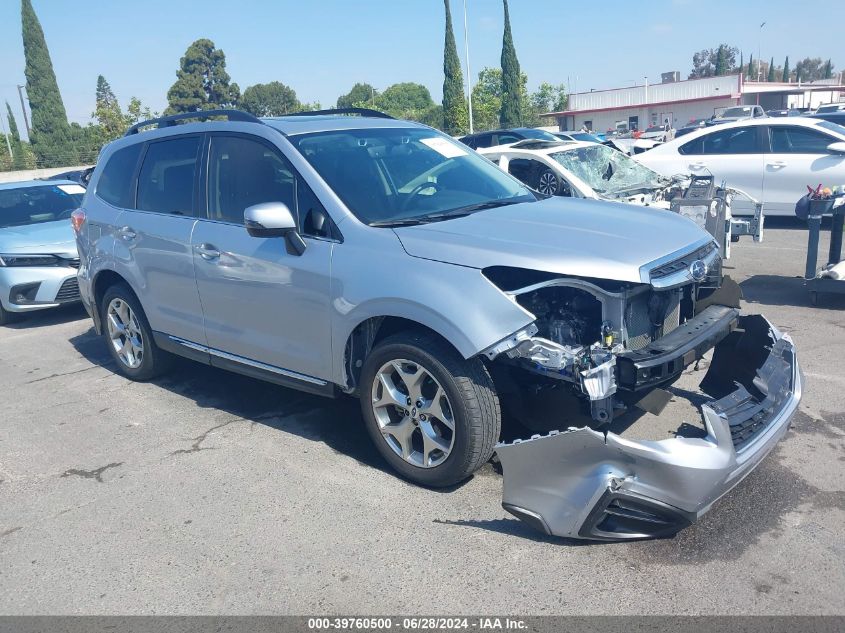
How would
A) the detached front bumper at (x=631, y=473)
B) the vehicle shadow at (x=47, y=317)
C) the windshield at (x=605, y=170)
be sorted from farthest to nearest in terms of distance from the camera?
1. the windshield at (x=605, y=170)
2. the vehicle shadow at (x=47, y=317)
3. the detached front bumper at (x=631, y=473)

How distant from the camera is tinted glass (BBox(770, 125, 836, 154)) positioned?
1119cm

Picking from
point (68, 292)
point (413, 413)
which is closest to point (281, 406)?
point (413, 413)

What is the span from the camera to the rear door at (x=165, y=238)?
509cm

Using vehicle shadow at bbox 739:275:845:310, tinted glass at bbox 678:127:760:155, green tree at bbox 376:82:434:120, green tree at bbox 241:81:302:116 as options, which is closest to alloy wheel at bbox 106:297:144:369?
vehicle shadow at bbox 739:275:845:310

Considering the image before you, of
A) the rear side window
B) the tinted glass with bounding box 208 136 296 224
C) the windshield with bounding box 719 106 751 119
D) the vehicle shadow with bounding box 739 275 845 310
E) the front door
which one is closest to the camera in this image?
the front door

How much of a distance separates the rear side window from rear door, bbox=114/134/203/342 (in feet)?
0.39

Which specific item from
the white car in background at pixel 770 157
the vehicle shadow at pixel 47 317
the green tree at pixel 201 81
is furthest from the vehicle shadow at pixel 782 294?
the green tree at pixel 201 81

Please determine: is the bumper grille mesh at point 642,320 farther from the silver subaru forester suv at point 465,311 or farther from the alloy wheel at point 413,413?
the alloy wheel at point 413,413

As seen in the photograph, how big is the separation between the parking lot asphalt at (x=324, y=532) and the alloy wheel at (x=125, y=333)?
69cm

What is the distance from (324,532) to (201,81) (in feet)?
255

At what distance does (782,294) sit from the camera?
7.66m

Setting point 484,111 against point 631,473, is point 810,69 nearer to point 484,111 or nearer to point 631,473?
point 484,111

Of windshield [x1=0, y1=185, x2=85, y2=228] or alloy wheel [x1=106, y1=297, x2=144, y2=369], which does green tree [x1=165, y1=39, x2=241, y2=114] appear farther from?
alloy wheel [x1=106, y1=297, x2=144, y2=369]

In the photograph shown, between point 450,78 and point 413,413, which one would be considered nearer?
point 413,413
